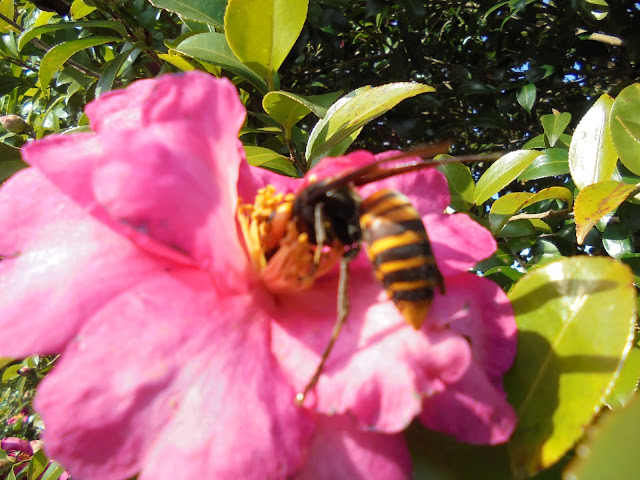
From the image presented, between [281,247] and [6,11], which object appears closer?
[281,247]

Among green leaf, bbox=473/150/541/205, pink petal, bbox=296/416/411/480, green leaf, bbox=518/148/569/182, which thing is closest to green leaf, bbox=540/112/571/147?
green leaf, bbox=518/148/569/182

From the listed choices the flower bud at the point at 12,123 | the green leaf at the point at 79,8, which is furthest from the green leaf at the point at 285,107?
the flower bud at the point at 12,123

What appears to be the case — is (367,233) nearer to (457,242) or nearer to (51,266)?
(457,242)

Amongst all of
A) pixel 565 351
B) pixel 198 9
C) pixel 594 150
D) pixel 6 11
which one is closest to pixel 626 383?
pixel 565 351

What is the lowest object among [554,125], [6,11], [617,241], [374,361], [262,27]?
[617,241]

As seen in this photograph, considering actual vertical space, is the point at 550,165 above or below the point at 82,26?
below

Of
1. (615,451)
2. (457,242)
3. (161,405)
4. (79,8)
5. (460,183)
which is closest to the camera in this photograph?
(615,451)
